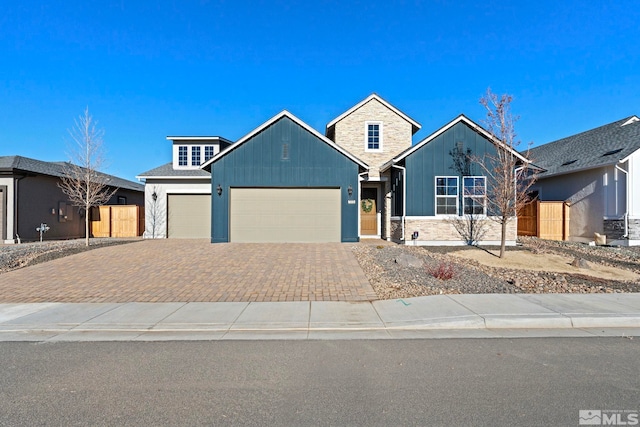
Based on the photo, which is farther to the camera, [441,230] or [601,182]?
[601,182]

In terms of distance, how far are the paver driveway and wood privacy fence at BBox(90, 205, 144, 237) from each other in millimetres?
8331

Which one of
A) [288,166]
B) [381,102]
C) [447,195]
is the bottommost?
[447,195]

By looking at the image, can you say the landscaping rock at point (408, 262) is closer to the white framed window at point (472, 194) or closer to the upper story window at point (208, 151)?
the white framed window at point (472, 194)

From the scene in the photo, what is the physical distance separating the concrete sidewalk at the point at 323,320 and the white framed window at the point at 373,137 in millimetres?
13986

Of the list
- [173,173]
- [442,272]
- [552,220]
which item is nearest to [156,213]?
[173,173]

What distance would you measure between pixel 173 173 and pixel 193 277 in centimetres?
1284

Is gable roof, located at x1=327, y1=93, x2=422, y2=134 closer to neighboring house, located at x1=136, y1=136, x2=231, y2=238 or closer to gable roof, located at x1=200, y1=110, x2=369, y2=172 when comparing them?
gable roof, located at x1=200, y1=110, x2=369, y2=172

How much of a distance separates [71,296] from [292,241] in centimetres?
995

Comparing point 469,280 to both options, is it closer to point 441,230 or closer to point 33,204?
point 441,230

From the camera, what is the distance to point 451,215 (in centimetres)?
1623

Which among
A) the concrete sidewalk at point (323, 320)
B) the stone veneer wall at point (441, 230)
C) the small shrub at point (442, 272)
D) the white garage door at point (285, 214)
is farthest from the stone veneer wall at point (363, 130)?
the concrete sidewalk at point (323, 320)

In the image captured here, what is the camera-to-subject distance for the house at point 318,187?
16203mm

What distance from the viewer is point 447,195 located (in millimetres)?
16312

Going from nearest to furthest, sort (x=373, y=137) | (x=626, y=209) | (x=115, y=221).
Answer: (x=626, y=209), (x=373, y=137), (x=115, y=221)
